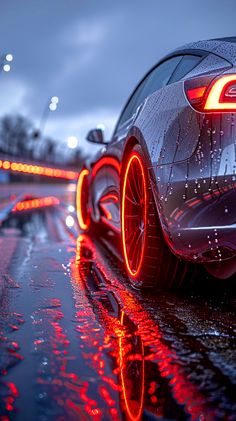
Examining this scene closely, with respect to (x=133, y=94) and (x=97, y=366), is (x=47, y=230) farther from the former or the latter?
(x=97, y=366)

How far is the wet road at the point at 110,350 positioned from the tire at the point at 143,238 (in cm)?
13

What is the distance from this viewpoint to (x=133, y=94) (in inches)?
233

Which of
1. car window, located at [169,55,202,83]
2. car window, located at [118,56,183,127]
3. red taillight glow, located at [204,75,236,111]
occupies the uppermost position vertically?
car window, located at [118,56,183,127]

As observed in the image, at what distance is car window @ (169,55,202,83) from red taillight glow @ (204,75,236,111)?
0.74m

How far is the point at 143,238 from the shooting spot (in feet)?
12.4

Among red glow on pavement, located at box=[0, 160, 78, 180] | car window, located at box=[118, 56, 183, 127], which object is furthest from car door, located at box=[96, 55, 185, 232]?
red glow on pavement, located at box=[0, 160, 78, 180]

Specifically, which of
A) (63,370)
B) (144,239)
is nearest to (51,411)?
(63,370)

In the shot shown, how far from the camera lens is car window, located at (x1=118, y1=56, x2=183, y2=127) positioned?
14.2 ft

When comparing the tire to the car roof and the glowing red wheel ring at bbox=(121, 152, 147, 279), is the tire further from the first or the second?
the car roof

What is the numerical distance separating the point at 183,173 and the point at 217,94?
0.49 meters

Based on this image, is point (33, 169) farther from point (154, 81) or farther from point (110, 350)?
point (110, 350)

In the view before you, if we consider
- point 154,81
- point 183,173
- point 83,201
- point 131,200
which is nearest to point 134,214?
point 131,200

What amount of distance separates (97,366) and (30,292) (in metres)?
1.57

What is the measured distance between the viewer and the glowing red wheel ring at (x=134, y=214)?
12.7ft
